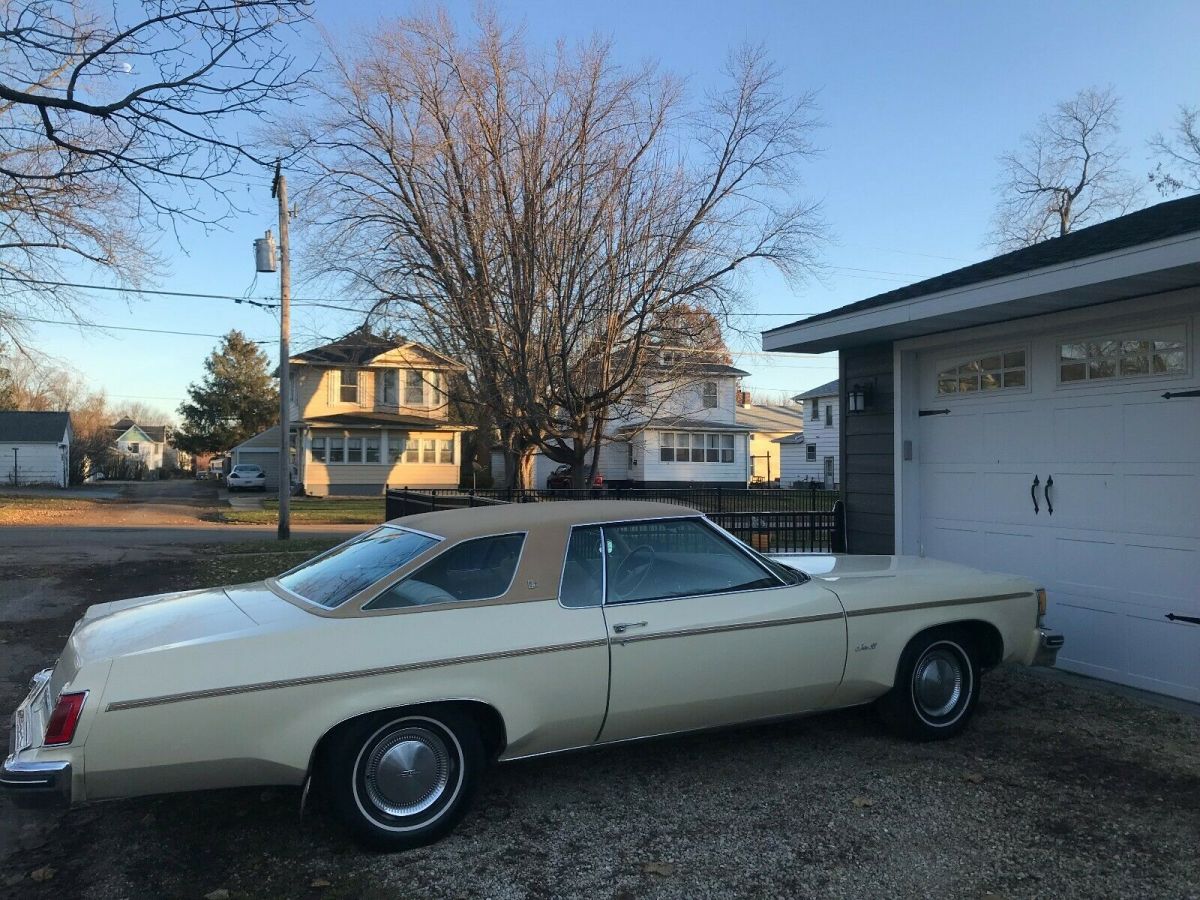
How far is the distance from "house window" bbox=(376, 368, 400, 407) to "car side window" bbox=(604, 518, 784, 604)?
34939 mm

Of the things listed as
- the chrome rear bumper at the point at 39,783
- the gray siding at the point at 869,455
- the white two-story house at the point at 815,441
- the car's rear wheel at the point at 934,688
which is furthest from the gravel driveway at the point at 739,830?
the white two-story house at the point at 815,441

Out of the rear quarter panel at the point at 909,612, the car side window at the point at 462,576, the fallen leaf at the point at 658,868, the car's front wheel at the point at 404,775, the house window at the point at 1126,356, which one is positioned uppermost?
the house window at the point at 1126,356

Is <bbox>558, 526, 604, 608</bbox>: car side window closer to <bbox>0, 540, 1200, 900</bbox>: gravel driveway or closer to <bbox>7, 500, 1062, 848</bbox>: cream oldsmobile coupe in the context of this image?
<bbox>7, 500, 1062, 848</bbox>: cream oldsmobile coupe

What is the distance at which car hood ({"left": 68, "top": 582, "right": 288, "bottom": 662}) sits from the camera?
11.8ft

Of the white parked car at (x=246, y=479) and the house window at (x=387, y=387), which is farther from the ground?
the house window at (x=387, y=387)

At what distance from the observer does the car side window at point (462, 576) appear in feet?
13.0

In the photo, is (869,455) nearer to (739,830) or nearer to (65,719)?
(739,830)

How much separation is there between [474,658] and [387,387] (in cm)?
3593

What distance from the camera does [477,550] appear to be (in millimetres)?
4188

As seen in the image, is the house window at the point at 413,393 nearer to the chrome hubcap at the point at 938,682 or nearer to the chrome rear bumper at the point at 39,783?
the chrome hubcap at the point at 938,682

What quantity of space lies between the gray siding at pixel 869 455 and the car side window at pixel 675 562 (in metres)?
3.96

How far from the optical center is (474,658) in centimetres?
379

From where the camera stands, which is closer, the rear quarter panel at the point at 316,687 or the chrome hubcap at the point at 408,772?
the rear quarter panel at the point at 316,687

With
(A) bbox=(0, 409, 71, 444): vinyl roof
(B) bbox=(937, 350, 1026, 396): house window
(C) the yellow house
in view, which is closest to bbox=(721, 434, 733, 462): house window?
(C) the yellow house
